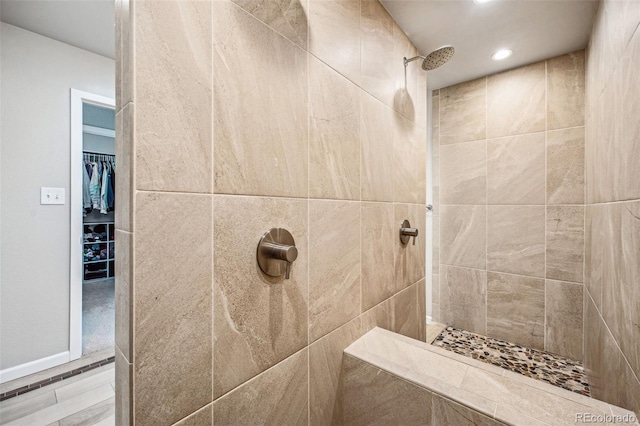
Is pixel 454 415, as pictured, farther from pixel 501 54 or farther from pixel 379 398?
pixel 501 54

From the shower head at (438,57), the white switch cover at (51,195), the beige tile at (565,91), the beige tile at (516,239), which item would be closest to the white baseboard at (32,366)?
the white switch cover at (51,195)

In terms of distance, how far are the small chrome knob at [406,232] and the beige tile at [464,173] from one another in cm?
86

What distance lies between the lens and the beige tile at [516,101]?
1765 mm

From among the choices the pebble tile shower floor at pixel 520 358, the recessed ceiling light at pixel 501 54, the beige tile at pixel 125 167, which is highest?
the recessed ceiling light at pixel 501 54

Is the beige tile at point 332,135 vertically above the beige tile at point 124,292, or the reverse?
the beige tile at point 332,135

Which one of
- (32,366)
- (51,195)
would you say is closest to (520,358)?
(32,366)

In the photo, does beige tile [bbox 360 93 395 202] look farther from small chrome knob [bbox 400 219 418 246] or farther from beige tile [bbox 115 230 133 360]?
beige tile [bbox 115 230 133 360]

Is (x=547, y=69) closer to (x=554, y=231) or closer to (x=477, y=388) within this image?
(x=554, y=231)

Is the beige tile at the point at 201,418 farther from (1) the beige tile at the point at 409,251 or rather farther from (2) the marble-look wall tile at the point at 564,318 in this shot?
(2) the marble-look wall tile at the point at 564,318

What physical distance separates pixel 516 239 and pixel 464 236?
12.6 inches

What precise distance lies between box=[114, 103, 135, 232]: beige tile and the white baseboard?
2167mm

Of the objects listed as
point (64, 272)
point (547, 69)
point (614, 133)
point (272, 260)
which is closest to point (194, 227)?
point (272, 260)

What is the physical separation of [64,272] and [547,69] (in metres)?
3.57

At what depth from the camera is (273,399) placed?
2.48ft
